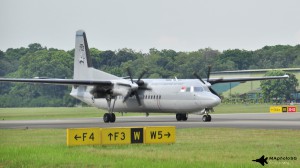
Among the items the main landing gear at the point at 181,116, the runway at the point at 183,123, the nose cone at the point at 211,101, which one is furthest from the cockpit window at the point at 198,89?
the main landing gear at the point at 181,116

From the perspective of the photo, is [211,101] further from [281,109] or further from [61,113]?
[61,113]

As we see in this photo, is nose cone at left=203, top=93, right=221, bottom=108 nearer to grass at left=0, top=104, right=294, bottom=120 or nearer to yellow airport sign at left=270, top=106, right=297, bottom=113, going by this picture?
grass at left=0, top=104, right=294, bottom=120

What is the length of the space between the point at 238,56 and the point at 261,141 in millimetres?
155940

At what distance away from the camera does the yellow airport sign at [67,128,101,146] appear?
102ft

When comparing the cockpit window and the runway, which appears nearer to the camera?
the runway

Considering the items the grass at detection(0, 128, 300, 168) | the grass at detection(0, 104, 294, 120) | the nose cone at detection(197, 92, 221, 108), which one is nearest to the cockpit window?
the nose cone at detection(197, 92, 221, 108)

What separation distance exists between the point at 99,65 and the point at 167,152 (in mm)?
131620

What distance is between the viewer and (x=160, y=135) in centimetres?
3253

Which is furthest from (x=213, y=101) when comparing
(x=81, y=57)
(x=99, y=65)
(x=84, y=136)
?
(x=99, y=65)

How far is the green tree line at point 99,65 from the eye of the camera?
11259cm

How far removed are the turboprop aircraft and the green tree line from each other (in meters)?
43.8

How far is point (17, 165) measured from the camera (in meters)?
25.5

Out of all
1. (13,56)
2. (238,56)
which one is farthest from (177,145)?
(238,56)

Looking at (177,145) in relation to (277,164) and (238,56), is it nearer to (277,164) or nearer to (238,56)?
(277,164)
